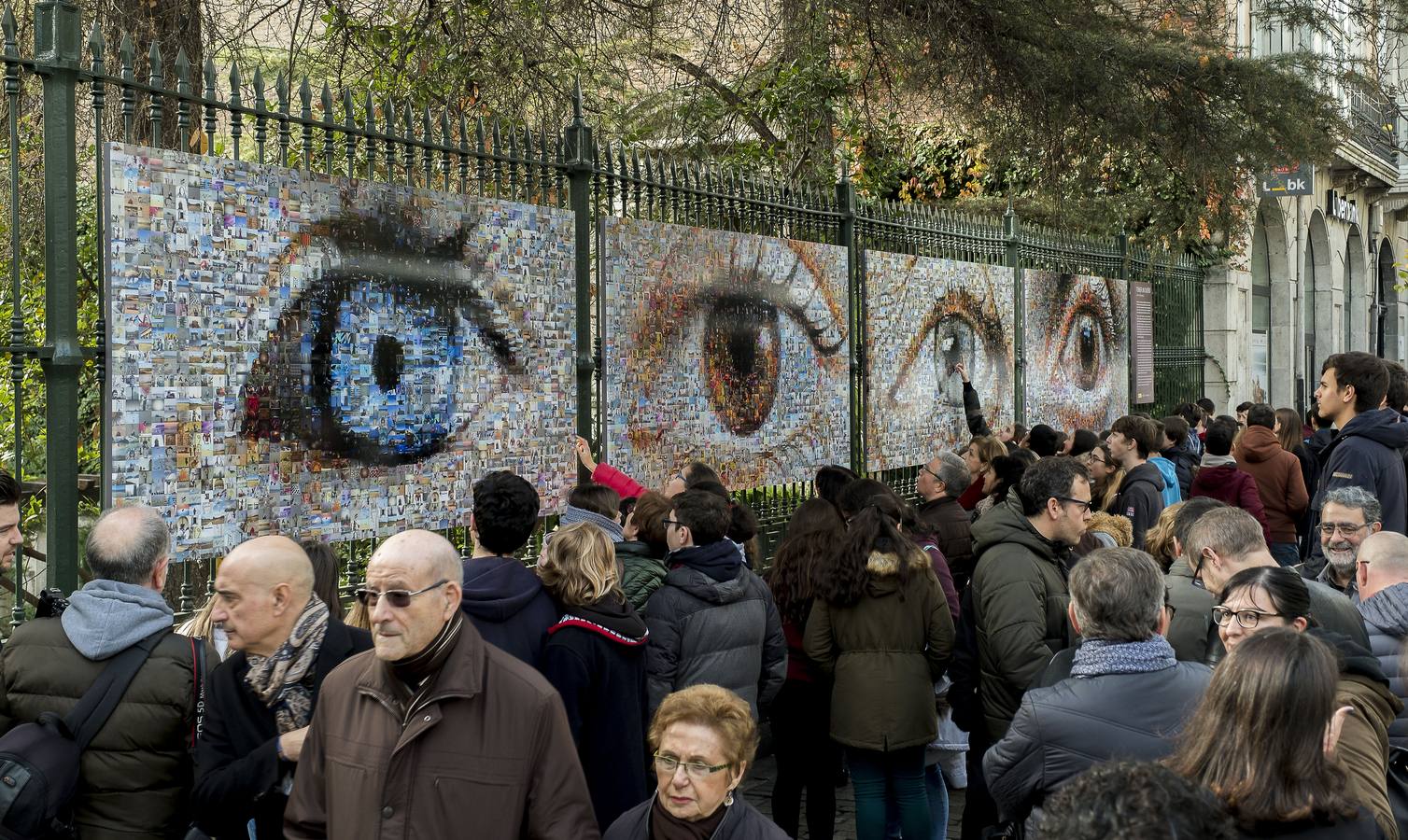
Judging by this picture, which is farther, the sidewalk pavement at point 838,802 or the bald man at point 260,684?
the sidewalk pavement at point 838,802

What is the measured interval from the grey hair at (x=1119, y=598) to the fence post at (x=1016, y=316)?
8.58 m

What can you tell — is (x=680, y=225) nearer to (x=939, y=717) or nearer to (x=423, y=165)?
(x=423, y=165)

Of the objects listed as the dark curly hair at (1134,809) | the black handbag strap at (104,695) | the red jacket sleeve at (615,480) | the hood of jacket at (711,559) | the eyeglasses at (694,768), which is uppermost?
the red jacket sleeve at (615,480)

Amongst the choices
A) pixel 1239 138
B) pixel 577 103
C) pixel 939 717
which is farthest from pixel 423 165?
pixel 1239 138

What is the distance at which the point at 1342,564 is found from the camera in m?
5.46

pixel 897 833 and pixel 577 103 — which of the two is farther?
pixel 577 103

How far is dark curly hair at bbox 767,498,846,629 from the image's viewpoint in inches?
223

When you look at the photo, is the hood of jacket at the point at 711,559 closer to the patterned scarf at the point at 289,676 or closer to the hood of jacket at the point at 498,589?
the hood of jacket at the point at 498,589

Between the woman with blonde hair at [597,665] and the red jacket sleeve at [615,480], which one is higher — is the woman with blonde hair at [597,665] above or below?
below

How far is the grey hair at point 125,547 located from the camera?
3.78m

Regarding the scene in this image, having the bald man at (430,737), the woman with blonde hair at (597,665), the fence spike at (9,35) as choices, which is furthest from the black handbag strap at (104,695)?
the fence spike at (9,35)

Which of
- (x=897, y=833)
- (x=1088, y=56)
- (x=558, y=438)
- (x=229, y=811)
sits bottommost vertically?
(x=897, y=833)

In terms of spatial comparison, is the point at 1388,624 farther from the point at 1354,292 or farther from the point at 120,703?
the point at 1354,292

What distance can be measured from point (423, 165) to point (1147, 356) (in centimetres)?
1112
